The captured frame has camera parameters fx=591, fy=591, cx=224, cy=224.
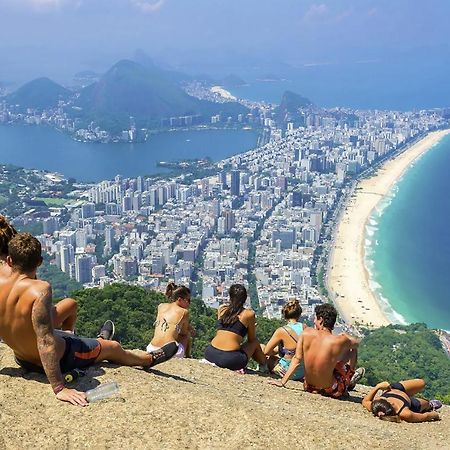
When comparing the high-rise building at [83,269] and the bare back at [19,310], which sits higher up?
the bare back at [19,310]

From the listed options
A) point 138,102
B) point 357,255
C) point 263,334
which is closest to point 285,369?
point 263,334

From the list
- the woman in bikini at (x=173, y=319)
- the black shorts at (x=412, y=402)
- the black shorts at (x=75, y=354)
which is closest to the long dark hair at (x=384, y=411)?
the black shorts at (x=412, y=402)

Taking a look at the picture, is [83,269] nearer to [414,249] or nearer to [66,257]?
[66,257]

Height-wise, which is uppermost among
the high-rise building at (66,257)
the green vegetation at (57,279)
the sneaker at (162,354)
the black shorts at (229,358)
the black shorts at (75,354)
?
the black shorts at (75,354)

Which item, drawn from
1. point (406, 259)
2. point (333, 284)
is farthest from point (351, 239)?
point (333, 284)

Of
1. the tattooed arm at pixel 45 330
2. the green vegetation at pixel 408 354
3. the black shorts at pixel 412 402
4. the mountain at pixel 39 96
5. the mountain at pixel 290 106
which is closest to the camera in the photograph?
the tattooed arm at pixel 45 330

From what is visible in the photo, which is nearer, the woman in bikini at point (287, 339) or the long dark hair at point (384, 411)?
the long dark hair at point (384, 411)

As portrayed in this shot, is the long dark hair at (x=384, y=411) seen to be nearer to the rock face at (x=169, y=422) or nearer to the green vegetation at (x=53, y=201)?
the rock face at (x=169, y=422)

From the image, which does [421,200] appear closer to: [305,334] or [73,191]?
[73,191]
